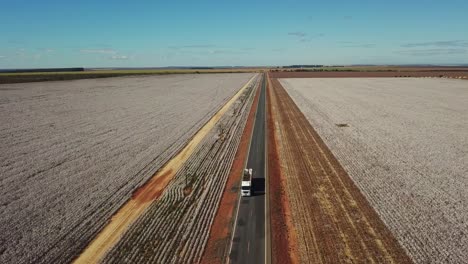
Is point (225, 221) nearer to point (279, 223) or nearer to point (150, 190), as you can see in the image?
point (279, 223)

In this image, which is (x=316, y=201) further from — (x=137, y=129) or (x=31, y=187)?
(x=137, y=129)

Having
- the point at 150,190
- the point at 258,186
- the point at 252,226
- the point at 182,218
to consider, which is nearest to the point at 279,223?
the point at 252,226

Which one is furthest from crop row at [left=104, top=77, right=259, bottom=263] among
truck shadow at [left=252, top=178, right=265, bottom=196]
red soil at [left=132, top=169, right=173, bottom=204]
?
truck shadow at [left=252, top=178, right=265, bottom=196]

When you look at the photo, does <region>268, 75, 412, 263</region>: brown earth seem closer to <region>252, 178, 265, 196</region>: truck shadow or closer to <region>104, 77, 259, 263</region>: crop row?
<region>252, 178, 265, 196</region>: truck shadow

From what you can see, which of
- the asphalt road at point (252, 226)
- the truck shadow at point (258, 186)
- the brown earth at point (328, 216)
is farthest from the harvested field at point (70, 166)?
the brown earth at point (328, 216)

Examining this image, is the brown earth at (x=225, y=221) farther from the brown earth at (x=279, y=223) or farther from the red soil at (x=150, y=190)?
the red soil at (x=150, y=190)

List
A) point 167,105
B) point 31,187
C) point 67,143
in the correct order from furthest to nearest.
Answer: point 167,105 < point 67,143 < point 31,187

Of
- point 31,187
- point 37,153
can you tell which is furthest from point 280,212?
point 37,153
